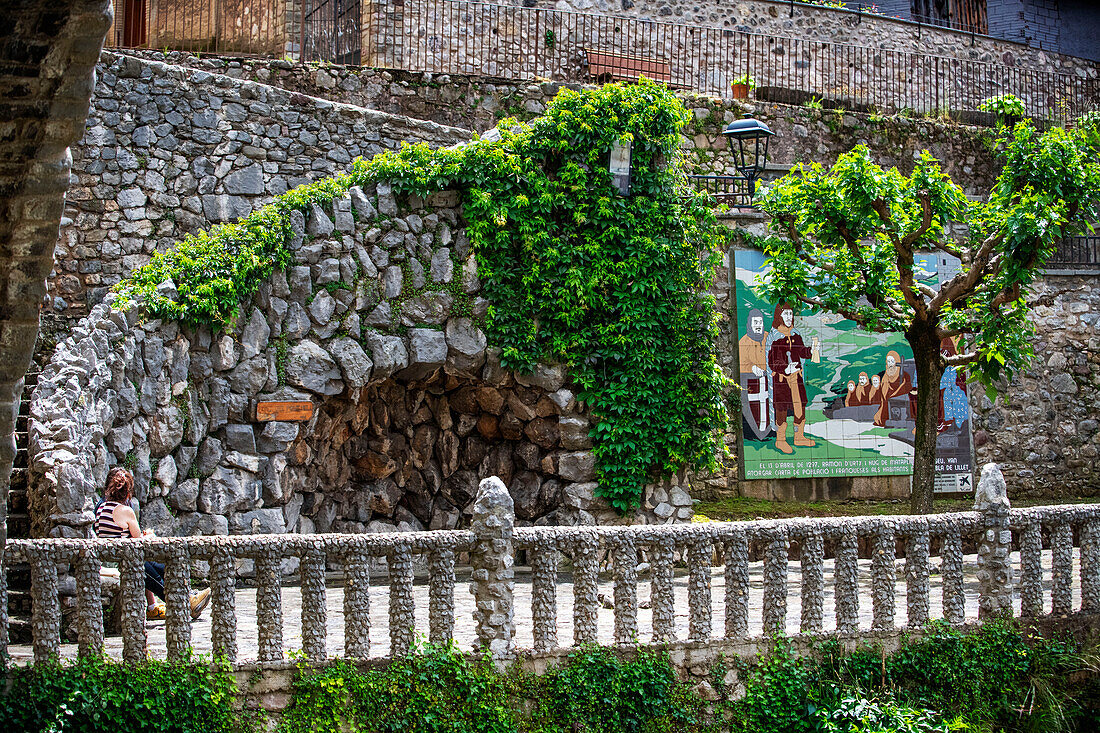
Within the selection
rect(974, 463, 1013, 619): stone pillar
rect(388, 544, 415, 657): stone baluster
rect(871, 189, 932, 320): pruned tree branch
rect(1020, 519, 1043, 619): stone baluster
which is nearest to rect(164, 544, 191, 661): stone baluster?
rect(388, 544, 415, 657): stone baluster

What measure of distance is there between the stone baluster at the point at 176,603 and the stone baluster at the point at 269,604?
413mm

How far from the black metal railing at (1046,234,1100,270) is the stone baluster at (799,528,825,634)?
1044 cm

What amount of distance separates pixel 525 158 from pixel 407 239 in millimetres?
1537

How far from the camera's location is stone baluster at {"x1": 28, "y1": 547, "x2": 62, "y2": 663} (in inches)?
233

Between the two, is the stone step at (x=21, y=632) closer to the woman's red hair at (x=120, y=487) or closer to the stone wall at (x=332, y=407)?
the stone wall at (x=332, y=407)

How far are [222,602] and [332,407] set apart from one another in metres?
4.28

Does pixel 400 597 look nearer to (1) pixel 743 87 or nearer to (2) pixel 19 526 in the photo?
(2) pixel 19 526

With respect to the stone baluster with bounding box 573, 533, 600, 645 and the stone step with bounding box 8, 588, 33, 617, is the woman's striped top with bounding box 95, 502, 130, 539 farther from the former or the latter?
the stone baluster with bounding box 573, 533, 600, 645

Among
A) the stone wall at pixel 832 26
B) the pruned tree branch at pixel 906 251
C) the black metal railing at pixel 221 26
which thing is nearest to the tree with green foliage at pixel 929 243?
the pruned tree branch at pixel 906 251

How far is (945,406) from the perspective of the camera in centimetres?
1446

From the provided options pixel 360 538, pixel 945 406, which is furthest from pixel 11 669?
pixel 945 406

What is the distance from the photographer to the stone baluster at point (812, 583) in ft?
24.8

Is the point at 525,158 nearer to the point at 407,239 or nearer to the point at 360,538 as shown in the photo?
the point at 407,239

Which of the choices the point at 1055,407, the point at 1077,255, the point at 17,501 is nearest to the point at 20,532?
the point at 17,501
